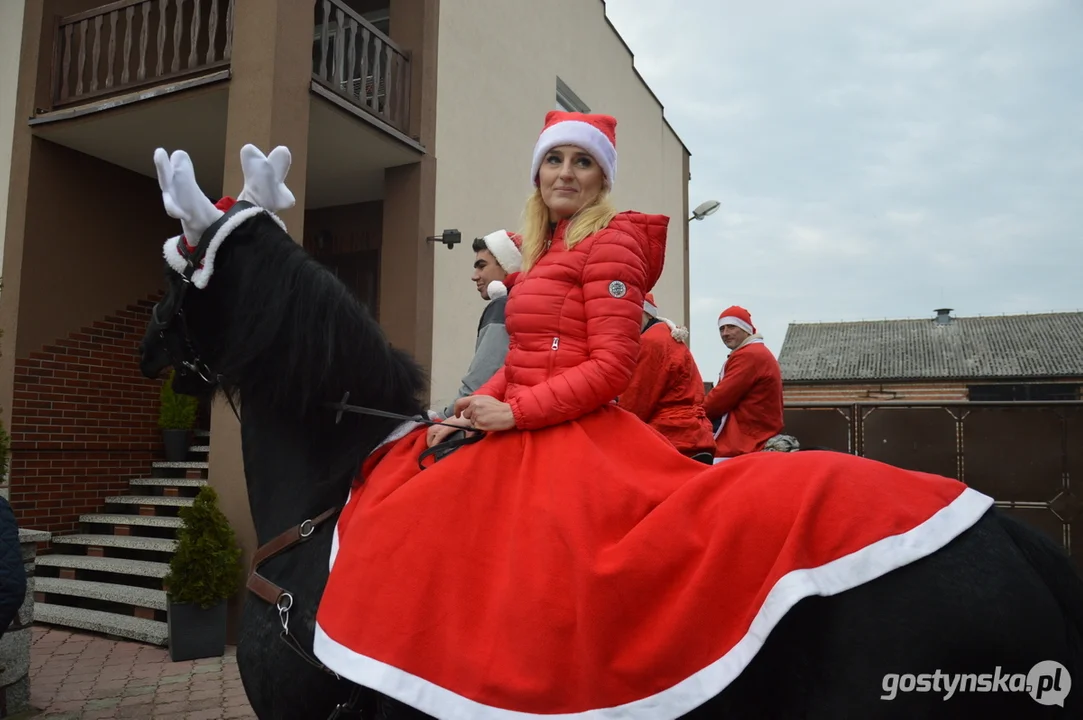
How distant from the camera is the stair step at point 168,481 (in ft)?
26.0

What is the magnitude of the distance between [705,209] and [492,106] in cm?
811

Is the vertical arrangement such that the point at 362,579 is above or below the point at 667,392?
below

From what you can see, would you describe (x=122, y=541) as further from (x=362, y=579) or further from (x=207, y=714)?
(x=362, y=579)

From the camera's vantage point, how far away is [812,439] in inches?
387

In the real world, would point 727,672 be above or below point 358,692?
above

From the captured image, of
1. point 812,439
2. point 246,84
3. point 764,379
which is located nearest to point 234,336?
point 764,379

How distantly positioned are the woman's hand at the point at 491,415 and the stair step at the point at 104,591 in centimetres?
549

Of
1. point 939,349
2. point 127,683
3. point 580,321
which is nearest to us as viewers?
point 580,321

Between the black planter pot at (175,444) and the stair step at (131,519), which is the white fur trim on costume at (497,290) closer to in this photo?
the stair step at (131,519)

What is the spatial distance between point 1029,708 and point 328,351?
6.33 ft

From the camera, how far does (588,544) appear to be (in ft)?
5.80

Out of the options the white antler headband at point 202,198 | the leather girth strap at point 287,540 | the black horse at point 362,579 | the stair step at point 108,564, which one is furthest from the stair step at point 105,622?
the white antler headband at point 202,198

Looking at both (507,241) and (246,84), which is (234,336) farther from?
(246,84)

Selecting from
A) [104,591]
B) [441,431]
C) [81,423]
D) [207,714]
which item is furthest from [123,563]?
[441,431]
